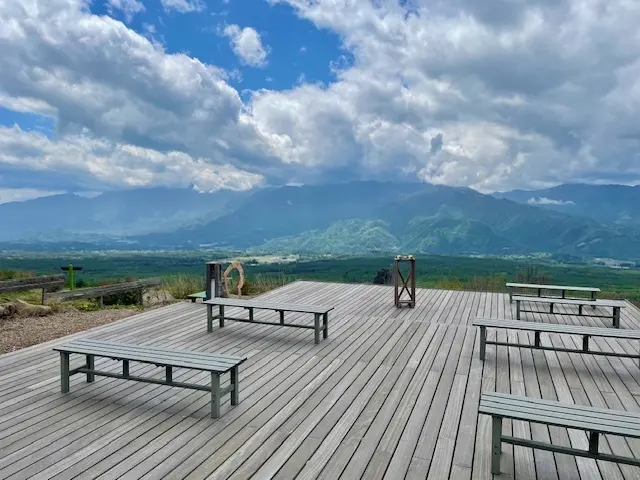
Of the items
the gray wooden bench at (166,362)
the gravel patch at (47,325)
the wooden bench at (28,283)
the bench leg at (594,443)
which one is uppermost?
the wooden bench at (28,283)

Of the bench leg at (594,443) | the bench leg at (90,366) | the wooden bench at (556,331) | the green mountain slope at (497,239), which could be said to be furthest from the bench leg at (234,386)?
the green mountain slope at (497,239)

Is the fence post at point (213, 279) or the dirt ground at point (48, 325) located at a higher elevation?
the fence post at point (213, 279)

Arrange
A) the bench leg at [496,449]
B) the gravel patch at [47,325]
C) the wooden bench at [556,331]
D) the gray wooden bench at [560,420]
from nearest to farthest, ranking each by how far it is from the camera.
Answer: the gray wooden bench at [560,420] → the bench leg at [496,449] → the wooden bench at [556,331] → the gravel patch at [47,325]

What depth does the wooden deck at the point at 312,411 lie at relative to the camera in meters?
2.50

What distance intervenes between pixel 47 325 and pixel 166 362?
13.0ft

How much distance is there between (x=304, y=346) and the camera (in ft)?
16.4

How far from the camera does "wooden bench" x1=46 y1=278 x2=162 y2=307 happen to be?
24.6ft

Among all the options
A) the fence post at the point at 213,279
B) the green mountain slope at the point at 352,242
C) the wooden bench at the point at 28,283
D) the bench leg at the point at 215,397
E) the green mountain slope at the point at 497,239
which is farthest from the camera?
the green mountain slope at the point at 352,242

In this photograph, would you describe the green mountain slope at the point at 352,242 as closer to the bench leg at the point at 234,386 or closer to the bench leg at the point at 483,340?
the bench leg at the point at 483,340

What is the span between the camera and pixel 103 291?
26.4 ft

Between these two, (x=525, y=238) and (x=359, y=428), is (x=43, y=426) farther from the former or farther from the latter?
(x=525, y=238)

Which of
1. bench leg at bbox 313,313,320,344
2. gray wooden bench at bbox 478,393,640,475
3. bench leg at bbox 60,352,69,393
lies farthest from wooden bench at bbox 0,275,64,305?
gray wooden bench at bbox 478,393,640,475

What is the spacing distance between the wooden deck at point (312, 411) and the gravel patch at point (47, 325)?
39cm

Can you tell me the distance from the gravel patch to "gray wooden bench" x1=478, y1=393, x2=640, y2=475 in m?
5.18
